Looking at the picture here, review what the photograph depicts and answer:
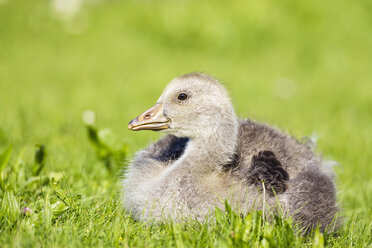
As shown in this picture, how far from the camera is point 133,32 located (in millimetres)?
11125

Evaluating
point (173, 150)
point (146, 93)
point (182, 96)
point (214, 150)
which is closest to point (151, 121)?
point (182, 96)

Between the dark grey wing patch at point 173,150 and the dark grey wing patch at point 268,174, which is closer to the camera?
the dark grey wing patch at point 268,174

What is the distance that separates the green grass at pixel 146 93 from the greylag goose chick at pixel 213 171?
158 millimetres

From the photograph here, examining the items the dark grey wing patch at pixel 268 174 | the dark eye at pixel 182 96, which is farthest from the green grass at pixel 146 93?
the dark eye at pixel 182 96

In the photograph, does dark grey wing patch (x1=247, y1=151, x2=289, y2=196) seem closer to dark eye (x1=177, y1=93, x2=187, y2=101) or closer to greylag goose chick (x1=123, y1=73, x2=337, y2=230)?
greylag goose chick (x1=123, y1=73, x2=337, y2=230)

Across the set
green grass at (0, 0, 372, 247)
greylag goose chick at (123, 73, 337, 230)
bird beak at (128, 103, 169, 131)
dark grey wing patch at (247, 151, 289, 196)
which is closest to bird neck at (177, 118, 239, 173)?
greylag goose chick at (123, 73, 337, 230)

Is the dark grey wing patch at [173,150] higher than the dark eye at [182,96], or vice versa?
the dark eye at [182,96]

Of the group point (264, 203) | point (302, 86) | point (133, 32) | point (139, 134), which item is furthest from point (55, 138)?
point (133, 32)

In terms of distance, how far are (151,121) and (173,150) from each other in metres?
0.43

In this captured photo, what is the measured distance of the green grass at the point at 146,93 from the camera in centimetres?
294

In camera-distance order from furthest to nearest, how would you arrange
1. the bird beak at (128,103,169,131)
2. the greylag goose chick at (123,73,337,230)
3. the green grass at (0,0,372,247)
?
the bird beak at (128,103,169,131), the greylag goose chick at (123,73,337,230), the green grass at (0,0,372,247)

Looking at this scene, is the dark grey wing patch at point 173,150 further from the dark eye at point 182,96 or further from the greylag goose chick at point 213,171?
the dark eye at point 182,96

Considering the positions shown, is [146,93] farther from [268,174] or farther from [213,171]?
[268,174]

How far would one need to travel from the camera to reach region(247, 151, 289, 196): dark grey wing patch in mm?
3293
